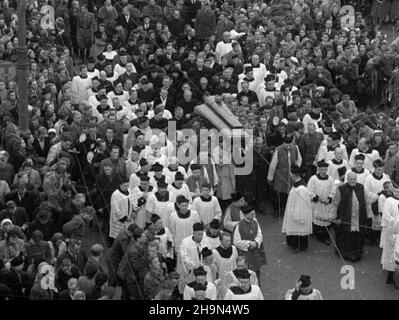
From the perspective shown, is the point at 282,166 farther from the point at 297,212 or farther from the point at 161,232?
the point at 161,232

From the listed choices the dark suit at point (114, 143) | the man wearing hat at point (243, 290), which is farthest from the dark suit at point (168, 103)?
the man wearing hat at point (243, 290)

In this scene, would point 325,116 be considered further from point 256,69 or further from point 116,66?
point 116,66

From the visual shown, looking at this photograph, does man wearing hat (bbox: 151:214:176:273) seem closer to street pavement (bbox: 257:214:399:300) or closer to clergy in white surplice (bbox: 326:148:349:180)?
street pavement (bbox: 257:214:399:300)

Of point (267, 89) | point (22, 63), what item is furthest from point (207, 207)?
point (267, 89)

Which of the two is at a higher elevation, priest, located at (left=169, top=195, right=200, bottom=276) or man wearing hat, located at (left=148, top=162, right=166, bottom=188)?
man wearing hat, located at (left=148, top=162, right=166, bottom=188)

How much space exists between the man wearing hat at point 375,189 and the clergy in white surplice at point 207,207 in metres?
2.63

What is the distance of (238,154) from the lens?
19969mm

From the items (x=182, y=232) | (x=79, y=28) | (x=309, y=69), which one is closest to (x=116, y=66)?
(x=79, y=28)

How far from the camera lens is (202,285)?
15.3 metres

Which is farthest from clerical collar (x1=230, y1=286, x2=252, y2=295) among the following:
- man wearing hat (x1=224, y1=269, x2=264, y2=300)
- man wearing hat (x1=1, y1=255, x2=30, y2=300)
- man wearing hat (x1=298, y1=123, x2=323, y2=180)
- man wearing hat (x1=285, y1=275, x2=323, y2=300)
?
man wearing hat (x1=298, y1=123, x2=323, y2=180)

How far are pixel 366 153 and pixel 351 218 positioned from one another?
5.61 feet

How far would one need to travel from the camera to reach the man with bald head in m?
18.6

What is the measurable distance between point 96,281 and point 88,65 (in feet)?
30.3

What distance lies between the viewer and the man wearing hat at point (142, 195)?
18250 millimetres
